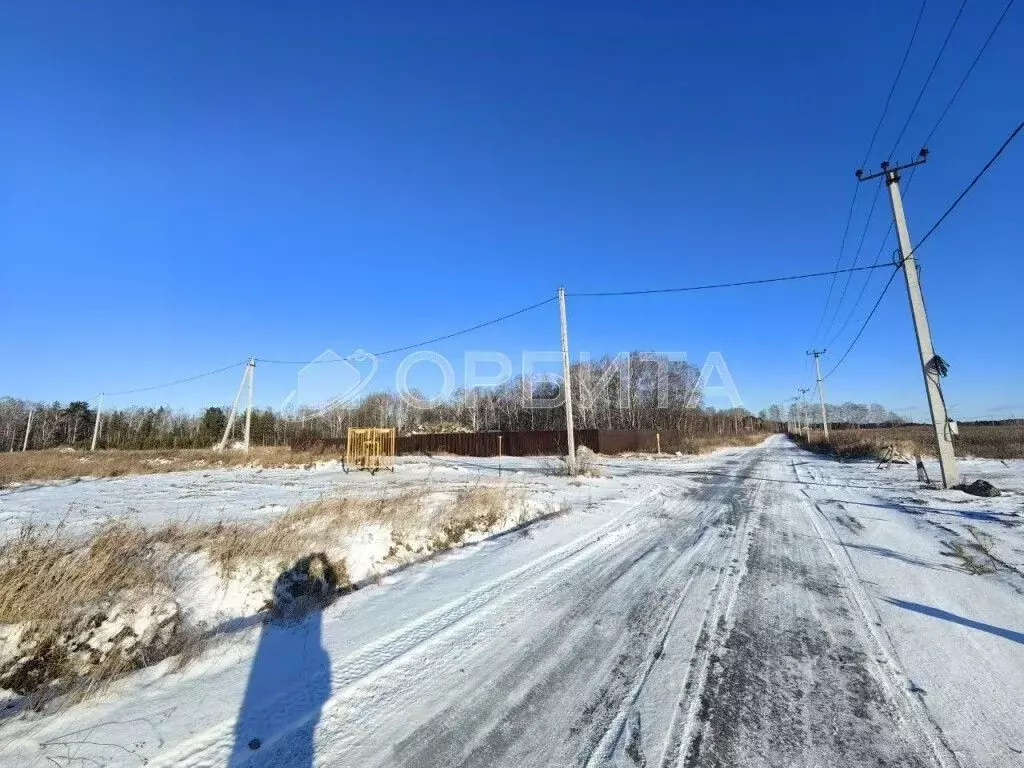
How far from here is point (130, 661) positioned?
357 cm

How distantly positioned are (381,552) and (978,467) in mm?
21788

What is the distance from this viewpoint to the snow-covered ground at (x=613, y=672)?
2512 mm

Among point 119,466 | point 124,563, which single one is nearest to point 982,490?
point 124,563

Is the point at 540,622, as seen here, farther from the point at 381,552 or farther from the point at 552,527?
the point at 552,527

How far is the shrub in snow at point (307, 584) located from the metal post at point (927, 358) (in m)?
14.0

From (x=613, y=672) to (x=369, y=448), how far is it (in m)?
20.6

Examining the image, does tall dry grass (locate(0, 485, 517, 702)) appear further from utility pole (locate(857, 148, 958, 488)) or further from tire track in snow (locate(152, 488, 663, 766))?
utility pole (locate(857, 148, 958, 488))

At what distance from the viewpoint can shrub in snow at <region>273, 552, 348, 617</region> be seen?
4.76 m

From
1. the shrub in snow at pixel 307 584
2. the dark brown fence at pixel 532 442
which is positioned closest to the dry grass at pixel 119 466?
the dark brown fence at pixel 532 442

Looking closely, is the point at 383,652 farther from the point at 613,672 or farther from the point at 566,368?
the point at 566,368

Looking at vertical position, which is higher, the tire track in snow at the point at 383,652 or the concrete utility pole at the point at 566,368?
the concrete utility pole at the point at 566,368

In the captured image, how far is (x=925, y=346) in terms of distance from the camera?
38.9 feet

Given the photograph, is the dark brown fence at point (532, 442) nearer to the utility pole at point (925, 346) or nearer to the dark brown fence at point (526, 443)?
the dark brown fence at point (526, 443)

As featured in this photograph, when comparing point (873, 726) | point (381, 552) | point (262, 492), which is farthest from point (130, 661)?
point (262, 492)
